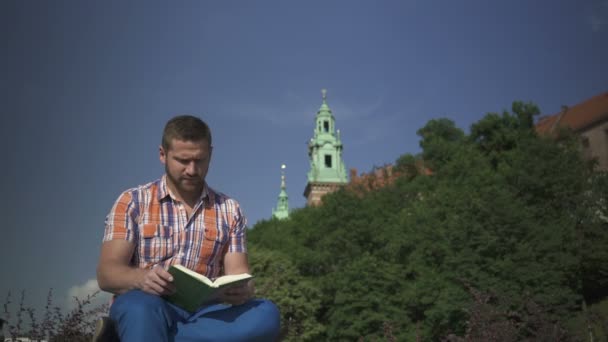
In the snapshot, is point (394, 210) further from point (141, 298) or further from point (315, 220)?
point (141, 298)

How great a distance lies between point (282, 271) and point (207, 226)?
29.0 metres

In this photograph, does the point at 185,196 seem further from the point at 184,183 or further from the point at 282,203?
the point at 282,203

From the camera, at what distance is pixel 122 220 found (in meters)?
3.30

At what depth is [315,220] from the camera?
124ft

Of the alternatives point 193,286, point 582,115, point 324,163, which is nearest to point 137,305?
point 193,286

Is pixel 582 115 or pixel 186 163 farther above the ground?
pixel 582 115

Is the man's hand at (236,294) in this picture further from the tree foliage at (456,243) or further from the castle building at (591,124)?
the castle building at (591,124)

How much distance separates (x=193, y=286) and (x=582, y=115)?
51302 millimetres

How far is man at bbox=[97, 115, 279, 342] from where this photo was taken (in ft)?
9.93

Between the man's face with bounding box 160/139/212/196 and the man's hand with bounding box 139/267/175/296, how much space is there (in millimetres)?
608

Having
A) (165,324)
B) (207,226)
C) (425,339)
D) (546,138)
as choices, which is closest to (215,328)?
(165,324)

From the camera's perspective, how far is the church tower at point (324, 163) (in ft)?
234

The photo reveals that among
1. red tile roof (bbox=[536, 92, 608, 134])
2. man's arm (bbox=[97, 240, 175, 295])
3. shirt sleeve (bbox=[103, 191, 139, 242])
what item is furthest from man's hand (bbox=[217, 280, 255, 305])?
red tile roof (bbox=[536, 92, 608, 134])

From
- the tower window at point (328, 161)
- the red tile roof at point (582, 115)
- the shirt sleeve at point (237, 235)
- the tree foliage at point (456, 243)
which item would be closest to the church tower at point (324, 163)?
the tower window at point (328, 161)
